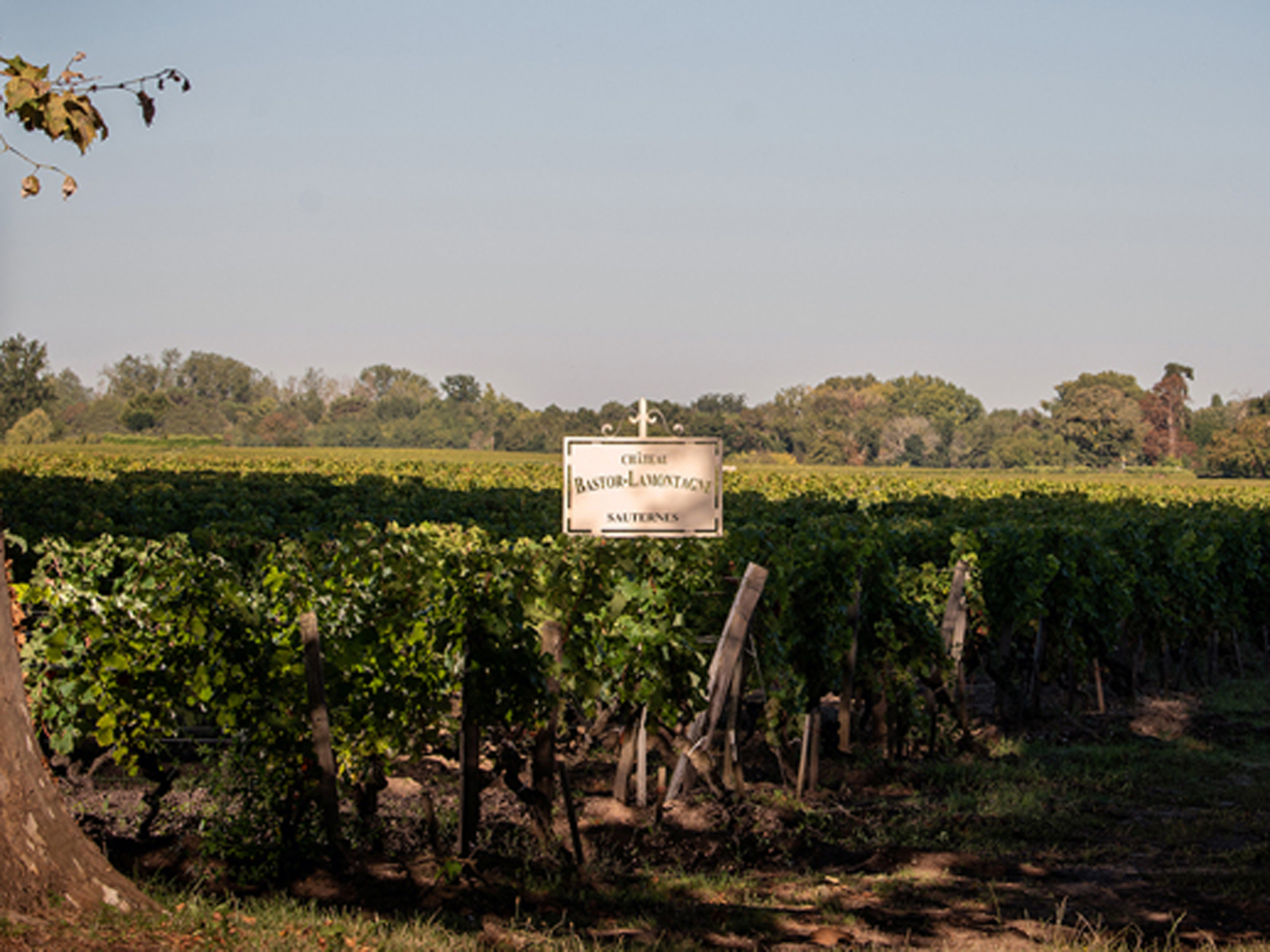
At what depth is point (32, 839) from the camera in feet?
14.8

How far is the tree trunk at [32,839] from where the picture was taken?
4.43 metres

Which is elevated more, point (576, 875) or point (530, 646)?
point (530, 646)

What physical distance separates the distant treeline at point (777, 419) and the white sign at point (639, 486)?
285 ft

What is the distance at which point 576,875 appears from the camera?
6.16 m

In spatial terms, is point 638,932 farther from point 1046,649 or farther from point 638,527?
point 1046,649

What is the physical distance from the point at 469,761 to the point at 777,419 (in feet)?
395

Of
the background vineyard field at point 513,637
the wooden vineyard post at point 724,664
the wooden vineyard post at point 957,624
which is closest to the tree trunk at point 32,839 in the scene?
the background vineyard field at point 513,637

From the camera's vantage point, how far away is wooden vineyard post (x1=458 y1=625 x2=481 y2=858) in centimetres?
609

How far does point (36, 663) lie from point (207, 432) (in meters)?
135

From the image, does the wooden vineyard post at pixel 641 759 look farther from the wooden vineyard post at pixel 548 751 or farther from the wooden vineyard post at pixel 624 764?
the wooden vineyard post at pixel 548 751

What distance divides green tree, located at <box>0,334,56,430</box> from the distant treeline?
0.59ft

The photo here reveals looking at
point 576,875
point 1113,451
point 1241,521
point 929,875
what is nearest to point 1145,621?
point 1241,521

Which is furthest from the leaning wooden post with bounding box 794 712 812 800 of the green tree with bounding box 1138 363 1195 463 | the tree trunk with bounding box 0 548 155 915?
the green tree with bounding box 1138 363 1195 463

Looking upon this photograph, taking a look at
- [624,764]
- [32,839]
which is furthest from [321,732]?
[624,764]
